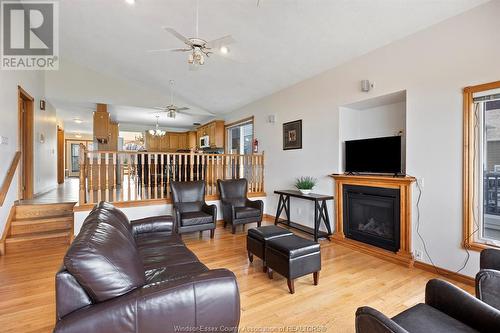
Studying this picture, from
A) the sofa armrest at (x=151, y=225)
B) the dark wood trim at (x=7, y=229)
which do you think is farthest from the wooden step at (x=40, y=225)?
the sofa armrest at (x=151, y=225)

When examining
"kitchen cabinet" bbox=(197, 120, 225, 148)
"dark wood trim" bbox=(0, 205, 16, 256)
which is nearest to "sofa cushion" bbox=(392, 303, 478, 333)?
"dark wood trim" bbox=(0, 205, 16, 256)

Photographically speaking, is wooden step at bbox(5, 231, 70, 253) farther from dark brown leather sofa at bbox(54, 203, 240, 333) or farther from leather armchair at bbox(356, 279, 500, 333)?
leather armchair at bbox(356, 279, 500, 333)

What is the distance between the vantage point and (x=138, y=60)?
17.3 ft

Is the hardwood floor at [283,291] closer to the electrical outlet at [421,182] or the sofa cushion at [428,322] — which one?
the sofa cushion at [428,322]

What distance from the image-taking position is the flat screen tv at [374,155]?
11.0ft

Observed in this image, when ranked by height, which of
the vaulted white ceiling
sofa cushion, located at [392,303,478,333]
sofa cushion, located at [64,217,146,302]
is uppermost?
the vaulted white ceiling

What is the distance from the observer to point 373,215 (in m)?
3.72

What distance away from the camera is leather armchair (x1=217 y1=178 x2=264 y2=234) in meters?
4.53

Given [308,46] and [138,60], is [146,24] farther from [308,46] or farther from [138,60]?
[308,46]

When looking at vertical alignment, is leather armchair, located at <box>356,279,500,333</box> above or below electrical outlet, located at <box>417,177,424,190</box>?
below

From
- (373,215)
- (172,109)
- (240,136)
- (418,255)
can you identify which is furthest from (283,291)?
(240,136)

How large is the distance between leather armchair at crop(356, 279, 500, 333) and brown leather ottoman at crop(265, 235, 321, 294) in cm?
112

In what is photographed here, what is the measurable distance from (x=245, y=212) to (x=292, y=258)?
217 cm

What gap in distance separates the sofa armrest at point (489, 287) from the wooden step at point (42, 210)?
17.9ft
